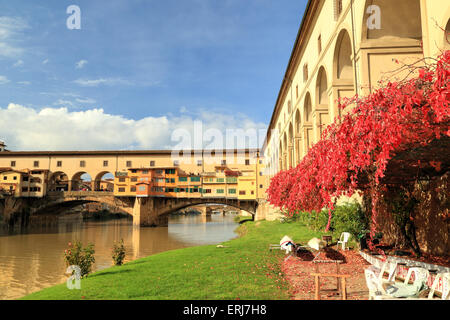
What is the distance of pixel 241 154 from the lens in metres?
66.1

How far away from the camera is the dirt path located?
7477 millimetres

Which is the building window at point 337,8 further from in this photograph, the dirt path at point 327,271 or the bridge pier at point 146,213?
the bridge pier at point 146,213

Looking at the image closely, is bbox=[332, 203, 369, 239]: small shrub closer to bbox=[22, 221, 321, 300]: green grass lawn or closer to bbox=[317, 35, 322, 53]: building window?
Answer: bbox=[22, 221, 321, 300]: green grass lawn

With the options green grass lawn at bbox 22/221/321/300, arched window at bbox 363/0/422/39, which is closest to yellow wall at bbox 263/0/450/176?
arched window at bbox 363/0/422/39

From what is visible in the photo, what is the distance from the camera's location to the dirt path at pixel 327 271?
7477 millimetres

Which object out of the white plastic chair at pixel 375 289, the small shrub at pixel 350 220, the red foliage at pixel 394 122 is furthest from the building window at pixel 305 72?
the white plastic chair at pixel 375 289

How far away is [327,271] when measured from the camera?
10195mm

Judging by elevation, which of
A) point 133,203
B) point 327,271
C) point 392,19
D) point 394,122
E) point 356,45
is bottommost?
point 327,271

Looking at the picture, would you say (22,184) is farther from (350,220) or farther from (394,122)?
(394,122)

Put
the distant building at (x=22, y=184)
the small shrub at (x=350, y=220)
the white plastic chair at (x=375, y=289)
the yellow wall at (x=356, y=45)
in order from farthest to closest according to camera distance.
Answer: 1. the distant building at (x=22, y=184)
2. the small shrub at (x=350, y=220)
3. the yellow wall at (x=356, y=45)
4. the white plastic chair at (x=375, y=289)

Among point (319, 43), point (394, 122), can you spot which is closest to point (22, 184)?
point (319, 43)
